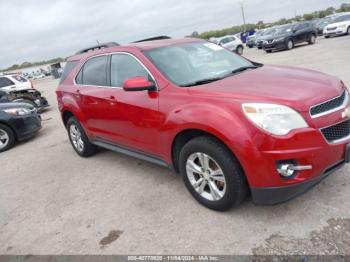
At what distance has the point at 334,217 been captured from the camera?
3010mm

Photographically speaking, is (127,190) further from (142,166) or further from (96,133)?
(96,133)

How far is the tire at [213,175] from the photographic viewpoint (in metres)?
3.01

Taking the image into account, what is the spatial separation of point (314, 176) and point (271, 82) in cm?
101

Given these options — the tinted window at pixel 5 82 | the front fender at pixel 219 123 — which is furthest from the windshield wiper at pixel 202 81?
the tinted window at pixel 5 82

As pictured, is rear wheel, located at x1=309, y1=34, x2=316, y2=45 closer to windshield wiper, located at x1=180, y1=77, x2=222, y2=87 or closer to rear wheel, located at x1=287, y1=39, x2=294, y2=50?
rear wheel, located at x1=287, y1=39, x2=294, y2=50

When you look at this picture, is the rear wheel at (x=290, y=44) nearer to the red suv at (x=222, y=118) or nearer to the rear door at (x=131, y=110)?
the red suv at (x=222, y=118)

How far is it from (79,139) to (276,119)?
398 centimetres

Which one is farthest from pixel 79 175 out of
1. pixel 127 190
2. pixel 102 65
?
pixel 102 65

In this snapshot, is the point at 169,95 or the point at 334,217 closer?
the point at 334,217

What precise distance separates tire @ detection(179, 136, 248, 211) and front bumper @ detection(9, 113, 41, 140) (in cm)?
565

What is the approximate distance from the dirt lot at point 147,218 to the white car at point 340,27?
23450mm

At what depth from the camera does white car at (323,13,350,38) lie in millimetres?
23391

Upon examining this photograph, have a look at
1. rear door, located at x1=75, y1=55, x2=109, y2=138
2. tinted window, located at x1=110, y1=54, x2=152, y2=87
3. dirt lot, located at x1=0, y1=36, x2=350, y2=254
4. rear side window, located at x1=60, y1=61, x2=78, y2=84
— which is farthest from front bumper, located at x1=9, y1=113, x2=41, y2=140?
tinted window, located at x1=110, y1=54, x2=152, y2=87

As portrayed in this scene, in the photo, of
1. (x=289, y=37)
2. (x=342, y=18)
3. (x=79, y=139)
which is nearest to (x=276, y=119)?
(x=79, y=139)
